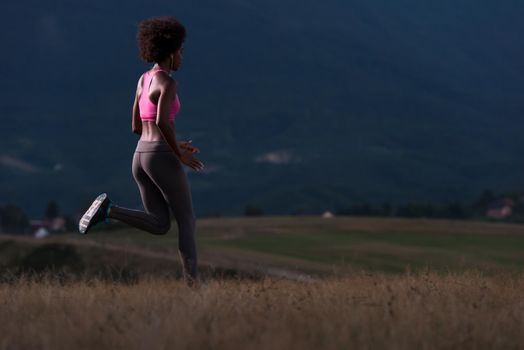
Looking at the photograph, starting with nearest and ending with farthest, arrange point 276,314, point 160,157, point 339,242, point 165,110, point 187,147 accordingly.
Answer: point 276,314 → point 165,110 → point 160,157 → point 187,147 → point 339,242

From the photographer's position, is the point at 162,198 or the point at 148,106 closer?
the point at 148,106

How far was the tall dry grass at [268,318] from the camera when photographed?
668cm

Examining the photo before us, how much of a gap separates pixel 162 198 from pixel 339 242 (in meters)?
70.3

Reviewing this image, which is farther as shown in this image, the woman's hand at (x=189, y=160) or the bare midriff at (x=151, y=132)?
the bare midriff at (x=151, y=132)

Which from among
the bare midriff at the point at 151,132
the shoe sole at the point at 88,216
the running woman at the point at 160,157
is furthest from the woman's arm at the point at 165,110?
the shoe sole at the point at 88,216

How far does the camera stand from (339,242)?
80.4 metres

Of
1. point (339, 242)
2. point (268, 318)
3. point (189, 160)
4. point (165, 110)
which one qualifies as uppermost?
point (165, 110)

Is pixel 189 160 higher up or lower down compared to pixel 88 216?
higher up

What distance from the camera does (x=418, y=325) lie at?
23.8ft

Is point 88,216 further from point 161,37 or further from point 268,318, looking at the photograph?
point 268,318

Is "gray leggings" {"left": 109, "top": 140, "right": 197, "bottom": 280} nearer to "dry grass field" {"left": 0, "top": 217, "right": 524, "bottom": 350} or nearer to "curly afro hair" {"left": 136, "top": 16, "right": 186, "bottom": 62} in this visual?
"dry grass field" {"left": 0, "top": 217, "right": 524, "bottom": 350}

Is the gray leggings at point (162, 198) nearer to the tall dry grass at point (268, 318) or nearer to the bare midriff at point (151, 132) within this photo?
the bare midriff at point (151, 132)

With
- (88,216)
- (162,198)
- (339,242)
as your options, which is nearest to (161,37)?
(162,198)

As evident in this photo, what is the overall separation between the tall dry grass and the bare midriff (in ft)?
4.67
